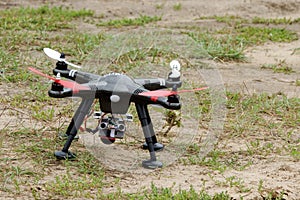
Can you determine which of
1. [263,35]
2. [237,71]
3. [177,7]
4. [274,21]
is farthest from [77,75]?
[177,7]

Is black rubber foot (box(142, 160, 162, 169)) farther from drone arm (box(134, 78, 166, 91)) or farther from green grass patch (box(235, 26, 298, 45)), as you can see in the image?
green grass patch (box(235, 26, 298, 45))

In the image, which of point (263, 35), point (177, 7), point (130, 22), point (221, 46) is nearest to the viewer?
point (221, 46)

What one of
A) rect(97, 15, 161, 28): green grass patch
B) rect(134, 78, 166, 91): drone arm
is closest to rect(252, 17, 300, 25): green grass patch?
rect(97, 15, 161, 28): green grass patch

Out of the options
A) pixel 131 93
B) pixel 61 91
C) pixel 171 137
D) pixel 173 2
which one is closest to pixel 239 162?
pixel 171 137

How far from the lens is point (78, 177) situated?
13.9 feet

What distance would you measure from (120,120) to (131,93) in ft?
0.61

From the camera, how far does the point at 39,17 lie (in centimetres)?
877

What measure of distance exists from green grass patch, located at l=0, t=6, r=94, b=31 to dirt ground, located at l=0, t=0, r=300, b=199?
309mm

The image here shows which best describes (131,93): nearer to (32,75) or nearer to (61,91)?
(61,91)

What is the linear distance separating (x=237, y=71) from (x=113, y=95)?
10.2 ft

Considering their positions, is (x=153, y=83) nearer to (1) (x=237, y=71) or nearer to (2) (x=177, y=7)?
(1) (x=237, y=71)

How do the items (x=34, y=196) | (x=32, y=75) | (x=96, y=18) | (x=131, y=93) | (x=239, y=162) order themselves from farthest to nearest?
(x=96, y=18) < (x=32, y=75) < (x=239, y=162) < (x=131, y=93) < (x=34, y=196)

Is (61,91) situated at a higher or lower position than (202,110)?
higher

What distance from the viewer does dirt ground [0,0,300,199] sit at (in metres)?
4.25
